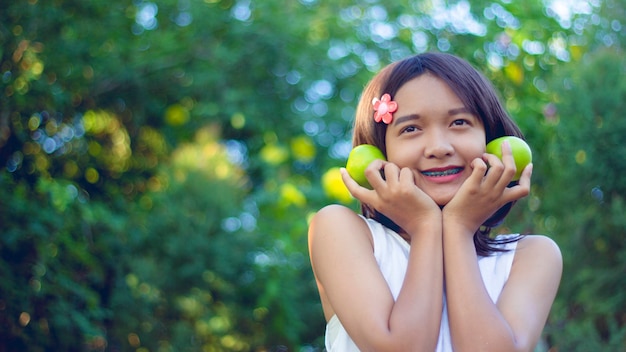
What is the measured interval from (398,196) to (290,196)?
16.7ft

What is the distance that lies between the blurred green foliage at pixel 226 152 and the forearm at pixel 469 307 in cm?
268

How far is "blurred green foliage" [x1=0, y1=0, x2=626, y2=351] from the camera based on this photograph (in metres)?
4.86

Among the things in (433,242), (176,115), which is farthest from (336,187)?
(433,242)

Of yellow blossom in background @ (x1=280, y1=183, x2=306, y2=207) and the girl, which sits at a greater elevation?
the girl

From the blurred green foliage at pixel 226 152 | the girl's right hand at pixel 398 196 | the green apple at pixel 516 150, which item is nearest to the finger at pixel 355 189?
the girl's right hand at pixel 398 196

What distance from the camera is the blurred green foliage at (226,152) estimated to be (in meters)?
4.86

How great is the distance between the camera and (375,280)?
2025 mm

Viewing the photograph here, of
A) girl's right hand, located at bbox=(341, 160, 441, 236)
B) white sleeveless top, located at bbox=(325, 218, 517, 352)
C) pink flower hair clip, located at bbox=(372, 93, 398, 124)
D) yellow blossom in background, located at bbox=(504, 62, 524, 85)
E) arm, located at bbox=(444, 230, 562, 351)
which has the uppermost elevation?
pink flower hair clip, located at bbox=(372, 93, 398, 124)

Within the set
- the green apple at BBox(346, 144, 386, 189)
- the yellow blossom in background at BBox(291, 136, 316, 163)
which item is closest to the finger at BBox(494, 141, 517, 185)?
the green apple at BBox(346, 144, 386, 189)

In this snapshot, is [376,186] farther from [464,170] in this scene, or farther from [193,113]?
[193,113]

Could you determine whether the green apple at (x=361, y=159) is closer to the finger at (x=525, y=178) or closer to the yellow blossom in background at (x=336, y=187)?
the finger at (x=525, y=178)

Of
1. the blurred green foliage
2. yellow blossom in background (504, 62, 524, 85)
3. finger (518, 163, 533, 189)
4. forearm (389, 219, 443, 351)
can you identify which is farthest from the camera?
yellow blossom in background (504, 62, 524, 85)

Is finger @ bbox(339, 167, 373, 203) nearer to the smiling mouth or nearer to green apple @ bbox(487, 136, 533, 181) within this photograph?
the smiling mouth

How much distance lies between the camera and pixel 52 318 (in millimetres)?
5578
